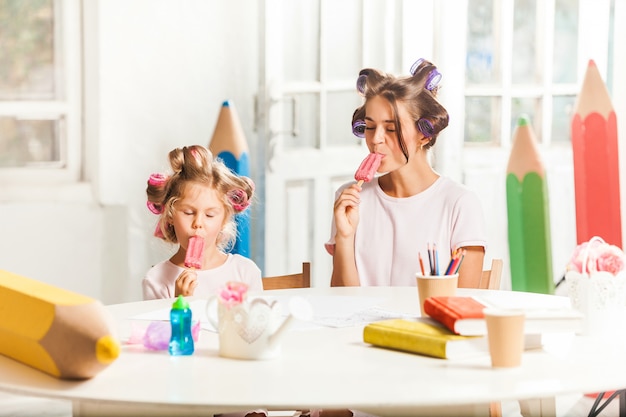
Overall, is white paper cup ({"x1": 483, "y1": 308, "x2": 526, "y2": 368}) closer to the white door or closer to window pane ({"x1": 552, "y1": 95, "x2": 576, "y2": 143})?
the white door

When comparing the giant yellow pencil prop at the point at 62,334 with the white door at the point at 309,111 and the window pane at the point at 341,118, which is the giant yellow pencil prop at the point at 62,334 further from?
the window pane at the point at 341,118

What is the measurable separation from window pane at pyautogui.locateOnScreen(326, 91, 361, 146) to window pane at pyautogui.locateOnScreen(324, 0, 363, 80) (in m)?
0.10

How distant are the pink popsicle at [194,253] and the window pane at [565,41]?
11.0 ft

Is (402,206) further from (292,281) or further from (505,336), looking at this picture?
(505,336)

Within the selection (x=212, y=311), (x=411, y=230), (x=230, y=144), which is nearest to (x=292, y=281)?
(x=411, y=230)

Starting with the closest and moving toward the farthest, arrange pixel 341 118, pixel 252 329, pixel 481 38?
pixel 252 329 < pixel 341 118 < pixel 481 38

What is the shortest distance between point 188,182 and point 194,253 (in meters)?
0.18

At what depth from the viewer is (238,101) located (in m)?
4.32

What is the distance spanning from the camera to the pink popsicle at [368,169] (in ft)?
8.52

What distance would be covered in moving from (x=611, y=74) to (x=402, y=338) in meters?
3.71

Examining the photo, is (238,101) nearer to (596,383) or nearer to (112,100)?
(112,100)

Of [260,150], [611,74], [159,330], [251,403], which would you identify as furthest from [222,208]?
[611,74]

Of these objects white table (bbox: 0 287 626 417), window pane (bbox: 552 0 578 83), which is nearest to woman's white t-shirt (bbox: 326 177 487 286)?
white table (bbox: 0 287 626 417)

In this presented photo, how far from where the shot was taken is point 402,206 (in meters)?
2.71
